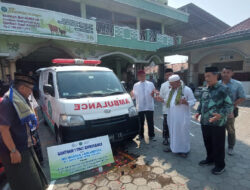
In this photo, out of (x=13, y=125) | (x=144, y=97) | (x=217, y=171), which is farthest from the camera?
(x=144, y=97)

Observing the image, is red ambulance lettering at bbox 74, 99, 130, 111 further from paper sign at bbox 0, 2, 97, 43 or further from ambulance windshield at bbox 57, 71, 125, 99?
paper sign at bbox 0, 2, 97, 43

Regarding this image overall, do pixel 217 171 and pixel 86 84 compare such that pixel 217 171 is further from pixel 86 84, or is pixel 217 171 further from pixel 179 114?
pixel 86 84

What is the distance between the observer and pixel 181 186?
241 cm

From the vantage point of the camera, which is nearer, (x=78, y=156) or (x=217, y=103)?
(x=217, y=103)

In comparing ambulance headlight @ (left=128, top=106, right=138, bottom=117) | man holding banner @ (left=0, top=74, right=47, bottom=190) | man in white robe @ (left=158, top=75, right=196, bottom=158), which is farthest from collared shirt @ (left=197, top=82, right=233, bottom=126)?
man holding banner @ (left=0, top=74, right=47, bottom=190)

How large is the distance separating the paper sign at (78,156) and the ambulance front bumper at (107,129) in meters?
0.13

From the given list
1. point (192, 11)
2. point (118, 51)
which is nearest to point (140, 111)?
point (118, 51)

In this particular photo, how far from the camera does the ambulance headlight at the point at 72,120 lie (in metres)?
2.82

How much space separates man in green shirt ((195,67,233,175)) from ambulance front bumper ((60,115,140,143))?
1.47m

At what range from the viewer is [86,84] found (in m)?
3.50

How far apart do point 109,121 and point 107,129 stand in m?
0.16

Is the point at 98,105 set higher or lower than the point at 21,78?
lower

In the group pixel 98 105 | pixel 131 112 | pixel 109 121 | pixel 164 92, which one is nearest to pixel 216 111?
pixel 164 92

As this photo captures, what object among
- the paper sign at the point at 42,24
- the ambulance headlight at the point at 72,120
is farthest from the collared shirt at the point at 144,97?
the paper sign at the point at 42,24
